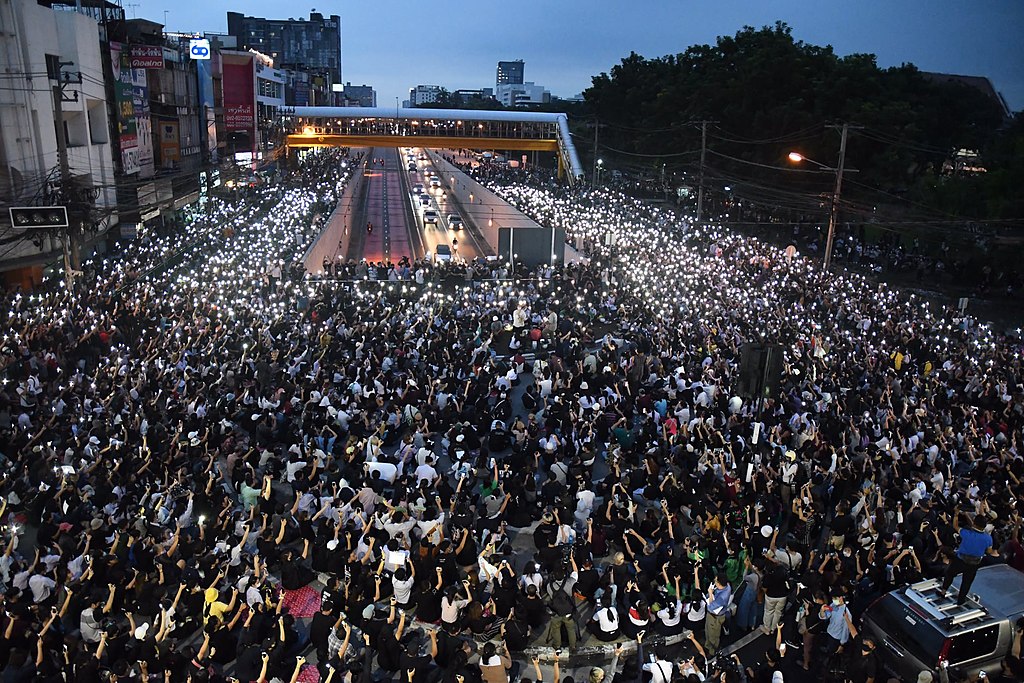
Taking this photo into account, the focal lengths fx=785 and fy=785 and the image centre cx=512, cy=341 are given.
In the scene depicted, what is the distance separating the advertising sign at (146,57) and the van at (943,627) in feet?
131

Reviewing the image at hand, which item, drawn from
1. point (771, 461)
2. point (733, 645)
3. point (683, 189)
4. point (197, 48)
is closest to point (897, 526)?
point (771, 461)

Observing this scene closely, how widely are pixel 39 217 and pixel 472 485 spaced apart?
14.4 metres

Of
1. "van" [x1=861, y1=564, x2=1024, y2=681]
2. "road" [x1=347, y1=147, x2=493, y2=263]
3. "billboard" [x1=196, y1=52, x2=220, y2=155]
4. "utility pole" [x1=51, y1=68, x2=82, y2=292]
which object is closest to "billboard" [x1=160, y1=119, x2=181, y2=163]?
"billboard" [x1=196, y1=52, x2=220, y2=155]

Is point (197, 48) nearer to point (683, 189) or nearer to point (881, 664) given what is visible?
point (683, 189)

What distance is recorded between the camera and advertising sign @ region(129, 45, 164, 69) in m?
37.7

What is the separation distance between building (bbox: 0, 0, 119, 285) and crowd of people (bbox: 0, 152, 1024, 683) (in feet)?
16.1

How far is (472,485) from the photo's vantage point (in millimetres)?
11812

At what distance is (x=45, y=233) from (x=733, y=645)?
952 inches

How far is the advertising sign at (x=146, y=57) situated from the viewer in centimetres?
3772

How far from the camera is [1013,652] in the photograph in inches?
321

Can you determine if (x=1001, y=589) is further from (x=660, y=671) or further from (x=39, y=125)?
(x=39, y=125)

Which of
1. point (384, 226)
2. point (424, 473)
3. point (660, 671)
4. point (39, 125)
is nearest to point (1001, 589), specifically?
point (660, 671)

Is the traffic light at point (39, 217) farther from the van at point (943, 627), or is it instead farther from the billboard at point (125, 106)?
the van at point (943, 627)

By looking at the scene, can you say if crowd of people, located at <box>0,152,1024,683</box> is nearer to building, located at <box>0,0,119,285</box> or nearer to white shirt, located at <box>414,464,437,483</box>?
white shirt, located at <box>414,464,437,483</box>
